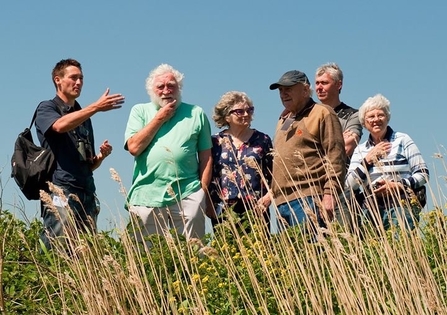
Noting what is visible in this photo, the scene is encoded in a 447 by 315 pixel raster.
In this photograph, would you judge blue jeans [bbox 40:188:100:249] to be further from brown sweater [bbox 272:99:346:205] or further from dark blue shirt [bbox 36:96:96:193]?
brown sweater [bbox 272:99:346:205]

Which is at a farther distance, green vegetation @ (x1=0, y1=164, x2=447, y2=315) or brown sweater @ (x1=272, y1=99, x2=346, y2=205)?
brown sweater @ (x1=272, y1=99, x2=346, y2=205)

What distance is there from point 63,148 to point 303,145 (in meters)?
1.70

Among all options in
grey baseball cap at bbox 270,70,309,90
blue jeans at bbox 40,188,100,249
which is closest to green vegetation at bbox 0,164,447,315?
blue jeans at bbox 40,188,100,249

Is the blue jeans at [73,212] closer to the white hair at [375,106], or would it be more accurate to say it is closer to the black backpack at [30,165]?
the black backpack at [30,165]

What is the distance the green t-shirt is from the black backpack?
600 millimetres

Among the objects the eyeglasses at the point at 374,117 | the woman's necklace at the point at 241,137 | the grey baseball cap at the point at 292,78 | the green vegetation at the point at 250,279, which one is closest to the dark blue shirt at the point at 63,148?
the green vegetation at the point at 250,279

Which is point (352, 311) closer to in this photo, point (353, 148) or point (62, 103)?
point (353, 148)

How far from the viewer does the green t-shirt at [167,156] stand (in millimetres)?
6059

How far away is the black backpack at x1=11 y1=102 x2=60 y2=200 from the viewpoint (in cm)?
594

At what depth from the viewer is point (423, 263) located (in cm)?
403

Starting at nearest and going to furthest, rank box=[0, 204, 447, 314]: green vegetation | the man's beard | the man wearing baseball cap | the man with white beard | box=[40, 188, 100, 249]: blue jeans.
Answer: box=[0, 204, 447, 314]: green vegetation
the man wearing baseball cap
box=[40, 188, 100, 249]: blue jeans
the man with white beard
the man's beard

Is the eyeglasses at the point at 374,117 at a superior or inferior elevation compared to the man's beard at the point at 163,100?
inferior

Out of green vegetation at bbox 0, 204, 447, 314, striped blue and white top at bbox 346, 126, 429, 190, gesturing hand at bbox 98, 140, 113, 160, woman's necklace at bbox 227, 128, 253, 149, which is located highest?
gesturing hand at bbox 98, 140, 113, 160

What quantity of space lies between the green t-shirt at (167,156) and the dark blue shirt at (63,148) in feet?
1.14
